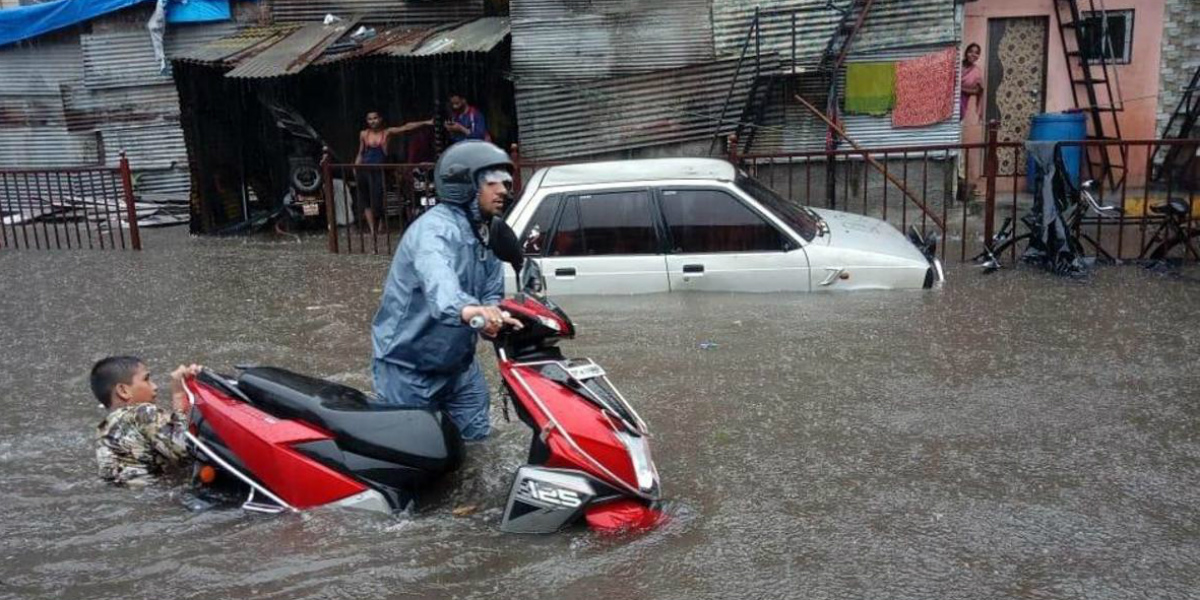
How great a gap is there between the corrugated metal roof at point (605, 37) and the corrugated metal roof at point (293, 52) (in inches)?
103

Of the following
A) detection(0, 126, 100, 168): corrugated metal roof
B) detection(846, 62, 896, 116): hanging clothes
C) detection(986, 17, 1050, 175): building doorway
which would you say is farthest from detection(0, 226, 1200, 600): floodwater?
detection(0, 126, 100, 168): corrugated metal roof

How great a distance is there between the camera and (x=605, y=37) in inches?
546

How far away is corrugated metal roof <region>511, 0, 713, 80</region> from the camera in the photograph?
13672 mm

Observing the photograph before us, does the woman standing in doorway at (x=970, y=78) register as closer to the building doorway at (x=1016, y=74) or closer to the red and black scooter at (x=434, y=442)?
the building doorway at (x=1016, y=74)

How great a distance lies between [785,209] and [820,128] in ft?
17.9

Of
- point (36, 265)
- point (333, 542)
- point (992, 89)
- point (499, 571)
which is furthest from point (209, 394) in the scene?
point (992, 89)

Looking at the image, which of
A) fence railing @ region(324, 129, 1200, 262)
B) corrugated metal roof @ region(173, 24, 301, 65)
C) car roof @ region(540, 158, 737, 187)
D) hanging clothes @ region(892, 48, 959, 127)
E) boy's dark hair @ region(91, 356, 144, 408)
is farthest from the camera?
corrugated metal roof @ region(173, 24, 301, 65)

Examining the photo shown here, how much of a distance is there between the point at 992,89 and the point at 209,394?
39.2 ft

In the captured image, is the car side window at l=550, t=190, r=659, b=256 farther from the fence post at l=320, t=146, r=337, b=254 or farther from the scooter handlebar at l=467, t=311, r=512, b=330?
the scooter handlebar at l=467, t=311, r=512, b=330

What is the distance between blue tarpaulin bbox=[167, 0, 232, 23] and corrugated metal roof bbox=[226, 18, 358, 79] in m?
1.32

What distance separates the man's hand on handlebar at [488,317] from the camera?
384 centimetres

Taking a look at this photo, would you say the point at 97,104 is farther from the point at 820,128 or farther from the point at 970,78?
the point at 970,78

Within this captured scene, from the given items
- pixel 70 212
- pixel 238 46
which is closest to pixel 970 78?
pixel 238 46

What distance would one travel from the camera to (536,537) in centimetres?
422
